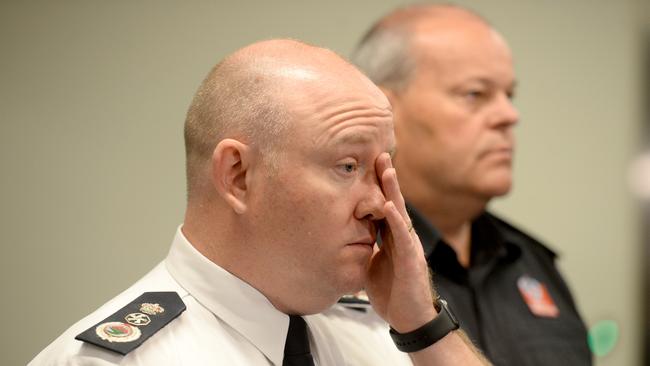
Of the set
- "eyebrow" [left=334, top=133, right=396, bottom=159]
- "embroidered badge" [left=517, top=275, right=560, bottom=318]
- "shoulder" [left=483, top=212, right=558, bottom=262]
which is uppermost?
"eyebrow" [left=334, top=133, right=396, bottom=159]

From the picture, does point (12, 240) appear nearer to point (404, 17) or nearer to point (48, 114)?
point (48, 114)

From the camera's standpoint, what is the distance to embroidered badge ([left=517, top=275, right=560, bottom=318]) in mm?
2316

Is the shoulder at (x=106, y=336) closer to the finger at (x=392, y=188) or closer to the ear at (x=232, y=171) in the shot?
the ear at (x=232, y=171)

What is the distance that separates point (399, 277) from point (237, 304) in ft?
0.88

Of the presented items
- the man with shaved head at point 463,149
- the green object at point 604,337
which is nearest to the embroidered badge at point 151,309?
the man with shaved head at point 463,149

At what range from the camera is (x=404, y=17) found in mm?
2441

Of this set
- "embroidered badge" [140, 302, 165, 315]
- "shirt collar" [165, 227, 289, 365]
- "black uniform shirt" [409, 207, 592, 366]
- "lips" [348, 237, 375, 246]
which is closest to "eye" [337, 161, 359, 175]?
"lips" [348, 237, 375, 246]

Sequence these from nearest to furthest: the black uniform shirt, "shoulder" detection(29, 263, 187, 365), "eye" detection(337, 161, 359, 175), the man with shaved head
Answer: "shoulder" detection(29, 263, 187, 365), "eye" detection(337, 161, 359, 175), the black uniform shirt, the man with shaved head

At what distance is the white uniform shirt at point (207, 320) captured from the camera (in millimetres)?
1338

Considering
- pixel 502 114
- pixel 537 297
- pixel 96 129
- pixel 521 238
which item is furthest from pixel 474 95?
pixel 96 129

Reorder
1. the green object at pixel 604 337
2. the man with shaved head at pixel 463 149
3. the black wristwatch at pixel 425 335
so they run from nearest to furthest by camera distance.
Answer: the black wristwatch at pixel 425 335
the man with shaved head at pixel 463 149
the green object at pixel 604 337

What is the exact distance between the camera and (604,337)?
3133 millimetres

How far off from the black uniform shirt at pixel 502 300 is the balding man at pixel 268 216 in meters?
0.76

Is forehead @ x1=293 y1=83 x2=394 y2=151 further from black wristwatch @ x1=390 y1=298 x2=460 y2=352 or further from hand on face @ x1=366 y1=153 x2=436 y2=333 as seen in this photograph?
black wristwatch @ x1=390 y1=298 x2=460 y2=352
